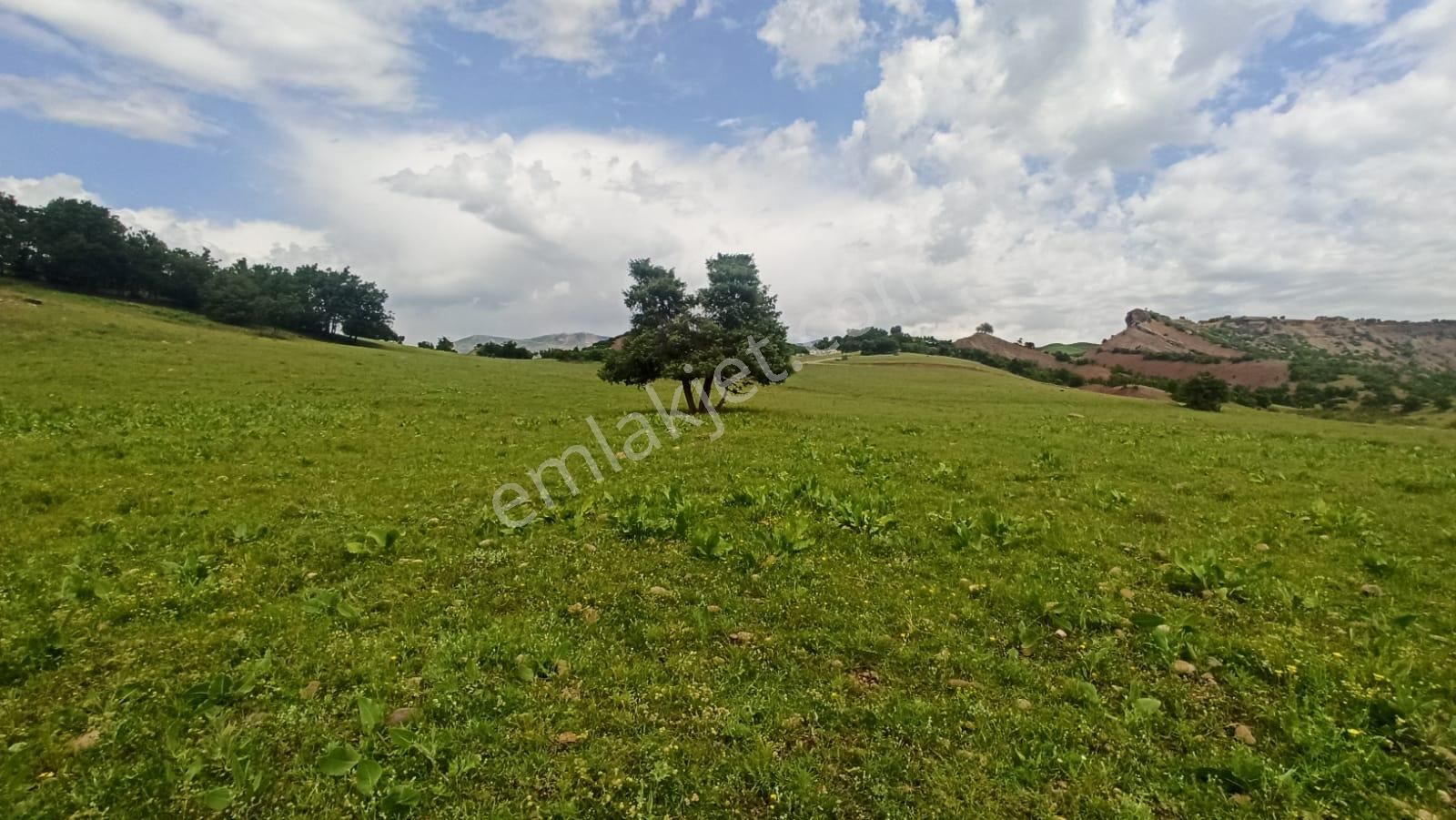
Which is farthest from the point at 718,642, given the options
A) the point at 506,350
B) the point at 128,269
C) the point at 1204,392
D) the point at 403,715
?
the point at 128,269

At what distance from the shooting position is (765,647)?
7.94 metres

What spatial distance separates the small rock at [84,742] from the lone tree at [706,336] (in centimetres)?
2912

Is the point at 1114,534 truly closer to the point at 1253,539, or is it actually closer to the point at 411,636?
the point at 1253,539

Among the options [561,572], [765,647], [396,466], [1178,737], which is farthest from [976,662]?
[396,466]

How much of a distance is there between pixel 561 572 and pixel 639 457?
1004 centimetres

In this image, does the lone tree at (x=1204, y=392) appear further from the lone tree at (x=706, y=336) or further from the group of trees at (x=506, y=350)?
the group of trees at (x=506, y=350)

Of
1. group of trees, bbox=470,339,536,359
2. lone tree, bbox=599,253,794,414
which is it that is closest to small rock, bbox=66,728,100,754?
lone tree, bbox=599,253,794,414

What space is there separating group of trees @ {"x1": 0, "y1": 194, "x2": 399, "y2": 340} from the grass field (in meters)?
94.4

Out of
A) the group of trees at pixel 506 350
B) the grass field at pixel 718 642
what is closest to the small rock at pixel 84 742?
the grass field at pixel 718 642

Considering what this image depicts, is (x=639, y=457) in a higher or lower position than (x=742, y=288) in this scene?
lower

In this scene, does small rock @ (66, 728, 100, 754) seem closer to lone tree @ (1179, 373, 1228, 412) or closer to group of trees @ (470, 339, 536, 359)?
lone tree @ (1179, 373, 1228, 412)

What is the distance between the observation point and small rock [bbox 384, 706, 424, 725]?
6.37 meters

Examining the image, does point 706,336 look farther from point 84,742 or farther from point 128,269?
point 128,269

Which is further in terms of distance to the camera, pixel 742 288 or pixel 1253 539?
pixel 742 288
